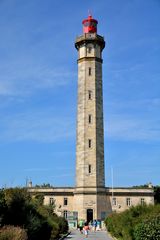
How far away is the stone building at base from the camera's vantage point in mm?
45656

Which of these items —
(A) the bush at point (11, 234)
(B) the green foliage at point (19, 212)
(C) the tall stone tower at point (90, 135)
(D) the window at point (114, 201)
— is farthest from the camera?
(D) the window at point (114, 201)

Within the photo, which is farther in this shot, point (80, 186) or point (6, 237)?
point (80, 186)

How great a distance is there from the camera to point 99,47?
165 feet

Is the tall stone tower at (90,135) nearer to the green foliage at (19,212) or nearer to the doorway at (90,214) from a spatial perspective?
the doorway at (90,214)

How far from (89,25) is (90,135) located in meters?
15.2

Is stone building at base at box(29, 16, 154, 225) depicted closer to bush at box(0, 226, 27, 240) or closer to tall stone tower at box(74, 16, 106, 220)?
tall stone tower at box(74, 16, 106, 220)

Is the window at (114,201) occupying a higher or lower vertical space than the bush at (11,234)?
higher

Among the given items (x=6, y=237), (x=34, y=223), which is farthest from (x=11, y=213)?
(x=6, y=237)

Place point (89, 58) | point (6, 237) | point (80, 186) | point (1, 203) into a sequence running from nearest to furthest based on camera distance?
point (6, 237) < point (1, 203) < point (80, 186) < point (89, 58)

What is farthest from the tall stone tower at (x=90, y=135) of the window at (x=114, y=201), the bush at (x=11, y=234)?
the bush at (x=11, y=234)

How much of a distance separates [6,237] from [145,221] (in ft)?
18.2

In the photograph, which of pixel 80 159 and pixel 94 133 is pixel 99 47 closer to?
pixel 94 133

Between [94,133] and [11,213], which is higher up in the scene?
[94,133]

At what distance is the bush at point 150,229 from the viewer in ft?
46.7
